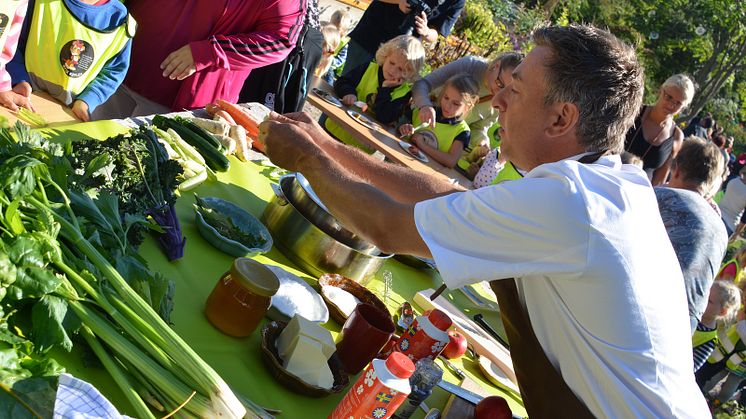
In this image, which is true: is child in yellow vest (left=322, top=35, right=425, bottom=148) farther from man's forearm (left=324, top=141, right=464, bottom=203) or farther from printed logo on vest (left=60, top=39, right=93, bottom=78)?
man's forearm (left=324, top=141, right=464, bottom=203)

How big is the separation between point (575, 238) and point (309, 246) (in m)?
1.08

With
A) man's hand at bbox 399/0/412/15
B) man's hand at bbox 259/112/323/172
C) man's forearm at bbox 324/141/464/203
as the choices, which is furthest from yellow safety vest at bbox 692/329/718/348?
man's hand at bbox 259/112/323/172

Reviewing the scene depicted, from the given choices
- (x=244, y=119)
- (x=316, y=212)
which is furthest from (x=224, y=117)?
(x=316, y=212)

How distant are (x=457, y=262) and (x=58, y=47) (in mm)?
2136

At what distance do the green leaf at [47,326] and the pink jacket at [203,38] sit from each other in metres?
2.23

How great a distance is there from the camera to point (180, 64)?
3.48 m

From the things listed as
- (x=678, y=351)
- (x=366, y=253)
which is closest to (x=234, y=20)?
(x=366, y=253)

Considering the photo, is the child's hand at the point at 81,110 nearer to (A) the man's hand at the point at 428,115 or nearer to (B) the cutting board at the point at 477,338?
(B) the cutting board at the point at 477,338

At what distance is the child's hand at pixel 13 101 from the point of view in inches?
104

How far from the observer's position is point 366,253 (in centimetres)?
266

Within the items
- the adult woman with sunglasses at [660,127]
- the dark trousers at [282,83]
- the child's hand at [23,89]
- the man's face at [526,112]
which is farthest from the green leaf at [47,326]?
the adult woman with sunglasses at [660,127]

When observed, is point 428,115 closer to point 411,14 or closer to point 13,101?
point 411,14

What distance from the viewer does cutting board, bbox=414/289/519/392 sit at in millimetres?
2832

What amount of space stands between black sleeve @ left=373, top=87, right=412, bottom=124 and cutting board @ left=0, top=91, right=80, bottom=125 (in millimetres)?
3436
